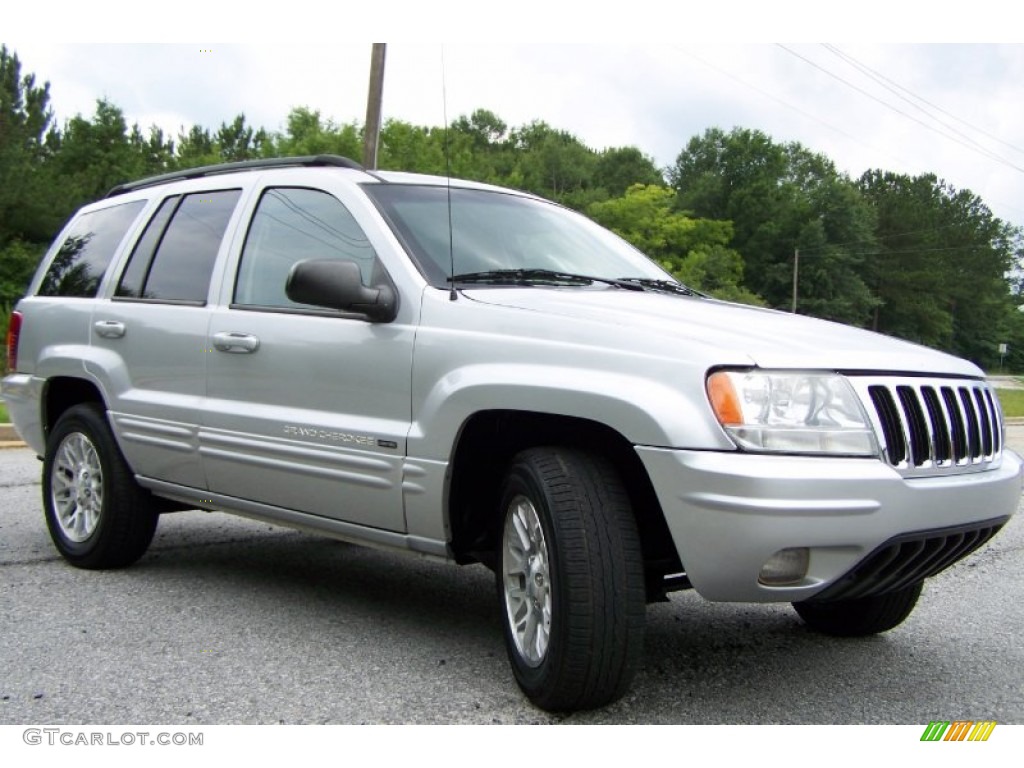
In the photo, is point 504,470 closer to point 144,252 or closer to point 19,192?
point 144,252

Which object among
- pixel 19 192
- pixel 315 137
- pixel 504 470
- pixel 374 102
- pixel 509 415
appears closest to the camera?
pixel 509 415

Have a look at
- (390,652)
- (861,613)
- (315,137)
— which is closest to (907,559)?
(861,613)

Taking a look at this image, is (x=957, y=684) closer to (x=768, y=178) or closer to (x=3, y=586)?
(x=3, y=586)

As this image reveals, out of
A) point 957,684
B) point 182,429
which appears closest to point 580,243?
point 182,429

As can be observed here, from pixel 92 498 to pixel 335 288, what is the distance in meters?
2.42

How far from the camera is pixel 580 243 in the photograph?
15.7ft

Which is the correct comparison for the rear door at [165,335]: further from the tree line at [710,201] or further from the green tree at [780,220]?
the green tree at [780,220]

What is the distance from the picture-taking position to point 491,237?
4.46 m

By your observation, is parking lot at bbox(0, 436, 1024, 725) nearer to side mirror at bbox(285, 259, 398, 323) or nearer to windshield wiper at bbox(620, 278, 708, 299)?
side mirror at bbox(285, 259, 398, 323)

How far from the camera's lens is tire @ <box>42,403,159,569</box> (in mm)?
5418

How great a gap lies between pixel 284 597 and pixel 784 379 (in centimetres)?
280

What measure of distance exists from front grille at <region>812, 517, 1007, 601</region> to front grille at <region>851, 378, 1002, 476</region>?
19cm

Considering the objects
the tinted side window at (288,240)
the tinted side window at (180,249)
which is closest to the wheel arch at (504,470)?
the tinted side window at (288,240)
